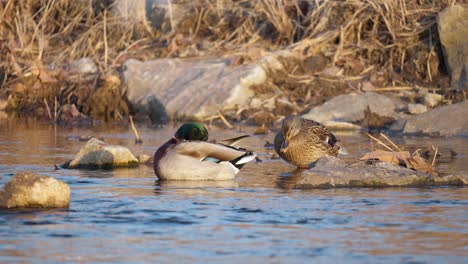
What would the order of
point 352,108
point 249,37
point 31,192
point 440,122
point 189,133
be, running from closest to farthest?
1. point 31,192
2. point 189,133
3. point 440,122
4. point 352,108
5. point 249,37

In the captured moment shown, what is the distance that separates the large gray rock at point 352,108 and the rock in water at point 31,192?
7.31m

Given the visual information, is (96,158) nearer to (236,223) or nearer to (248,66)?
(236,223)

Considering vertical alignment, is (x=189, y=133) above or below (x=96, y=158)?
above

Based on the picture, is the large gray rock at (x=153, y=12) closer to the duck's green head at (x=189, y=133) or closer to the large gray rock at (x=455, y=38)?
the large gray rock at (x=455, y=38)

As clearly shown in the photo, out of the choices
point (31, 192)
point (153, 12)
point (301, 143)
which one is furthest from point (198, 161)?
point (153, 12)

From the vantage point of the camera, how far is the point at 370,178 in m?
8.37

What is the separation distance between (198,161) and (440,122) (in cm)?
513

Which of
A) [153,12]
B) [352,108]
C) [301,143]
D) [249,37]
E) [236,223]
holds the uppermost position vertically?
[153,12]

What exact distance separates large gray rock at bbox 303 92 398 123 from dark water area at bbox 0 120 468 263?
4.55 metres

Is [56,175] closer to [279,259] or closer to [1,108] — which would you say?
[279,259]

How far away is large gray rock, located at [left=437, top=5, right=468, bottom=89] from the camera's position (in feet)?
49.1

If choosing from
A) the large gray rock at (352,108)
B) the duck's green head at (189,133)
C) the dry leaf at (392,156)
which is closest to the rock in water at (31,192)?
the duck's green head at (189,133)

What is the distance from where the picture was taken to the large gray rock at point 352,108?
46.2ft

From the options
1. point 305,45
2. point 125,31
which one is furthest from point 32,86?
point 305,45
